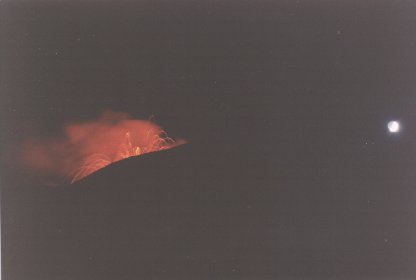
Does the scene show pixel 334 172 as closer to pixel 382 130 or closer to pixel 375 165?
pixel 375 165

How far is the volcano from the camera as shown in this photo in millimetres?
1810

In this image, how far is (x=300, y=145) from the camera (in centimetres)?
181

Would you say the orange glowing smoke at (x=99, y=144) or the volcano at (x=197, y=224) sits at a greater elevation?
the orange glowing smoke at (x=99, y=144)

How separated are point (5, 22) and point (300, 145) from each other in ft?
5.26

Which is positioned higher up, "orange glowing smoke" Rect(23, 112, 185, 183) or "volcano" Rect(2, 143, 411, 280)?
"orange glowing smoke" Rect(23, 112, 185, 183)

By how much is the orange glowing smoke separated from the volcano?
5 centimetres

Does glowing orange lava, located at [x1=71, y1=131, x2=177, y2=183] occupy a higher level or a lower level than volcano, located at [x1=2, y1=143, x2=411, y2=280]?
higher

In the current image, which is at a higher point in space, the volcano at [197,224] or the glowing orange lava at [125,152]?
the glowing orange lava at [125,152]

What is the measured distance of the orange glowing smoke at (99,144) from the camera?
1.81 meters

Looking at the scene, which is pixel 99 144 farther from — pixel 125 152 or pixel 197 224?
pixel 197 224

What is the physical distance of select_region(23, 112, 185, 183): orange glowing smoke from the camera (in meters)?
1.81

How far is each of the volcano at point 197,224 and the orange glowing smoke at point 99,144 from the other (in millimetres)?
50

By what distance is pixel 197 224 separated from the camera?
6.00 ft

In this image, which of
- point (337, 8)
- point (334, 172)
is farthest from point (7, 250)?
point (337, 8)
